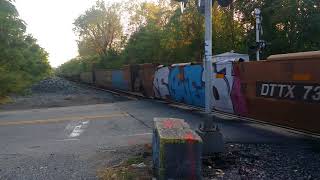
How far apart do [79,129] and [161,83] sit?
35.1ft

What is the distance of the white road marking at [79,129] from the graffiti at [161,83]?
26.1ft

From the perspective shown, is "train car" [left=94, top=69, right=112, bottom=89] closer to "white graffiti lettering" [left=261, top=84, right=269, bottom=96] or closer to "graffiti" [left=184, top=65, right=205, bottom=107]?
"graffiti" [left=184, top=65, right=205, bottom=107]

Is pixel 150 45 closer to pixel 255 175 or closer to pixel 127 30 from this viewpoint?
pixel 127 30

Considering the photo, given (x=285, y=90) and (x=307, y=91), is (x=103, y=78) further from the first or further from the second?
(x=307, y=91)

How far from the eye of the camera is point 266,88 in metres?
13.3

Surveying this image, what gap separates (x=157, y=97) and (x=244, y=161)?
742 inches

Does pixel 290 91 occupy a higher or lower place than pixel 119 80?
higher

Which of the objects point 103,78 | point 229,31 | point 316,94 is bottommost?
point 103,78

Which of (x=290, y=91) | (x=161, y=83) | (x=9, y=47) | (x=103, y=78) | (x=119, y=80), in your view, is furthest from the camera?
(x=103, y=78)

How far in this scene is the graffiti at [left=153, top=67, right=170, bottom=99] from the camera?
975 inches

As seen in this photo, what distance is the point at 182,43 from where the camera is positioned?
41.8 m

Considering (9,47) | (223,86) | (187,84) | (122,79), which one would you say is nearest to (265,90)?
(223,86)

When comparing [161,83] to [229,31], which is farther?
[229,31]

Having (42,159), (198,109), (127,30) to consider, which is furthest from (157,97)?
(127,30)
